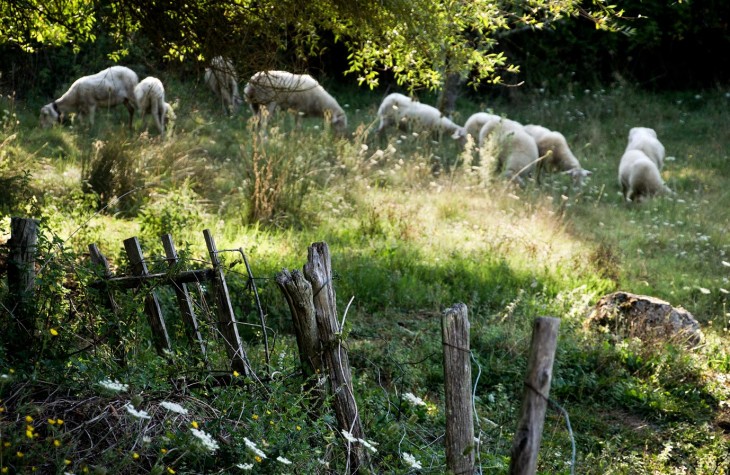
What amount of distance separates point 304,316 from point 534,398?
1.43 metres

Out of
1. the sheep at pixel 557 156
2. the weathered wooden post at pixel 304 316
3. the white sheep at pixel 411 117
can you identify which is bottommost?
the sheep at pixel 557 156

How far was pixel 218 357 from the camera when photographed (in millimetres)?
4703

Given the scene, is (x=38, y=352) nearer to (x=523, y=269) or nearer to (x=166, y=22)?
(x=166, y=22)

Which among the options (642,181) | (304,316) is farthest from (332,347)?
(642,181)

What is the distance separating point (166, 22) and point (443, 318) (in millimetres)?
4360

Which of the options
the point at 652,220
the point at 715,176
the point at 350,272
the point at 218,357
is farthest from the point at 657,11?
the point at 218,357

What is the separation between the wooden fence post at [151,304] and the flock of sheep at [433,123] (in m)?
8.52

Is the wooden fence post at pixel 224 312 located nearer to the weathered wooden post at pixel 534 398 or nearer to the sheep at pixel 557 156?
the weathered wooden post at pixel 534 398

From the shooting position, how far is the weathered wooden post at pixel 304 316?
384cm

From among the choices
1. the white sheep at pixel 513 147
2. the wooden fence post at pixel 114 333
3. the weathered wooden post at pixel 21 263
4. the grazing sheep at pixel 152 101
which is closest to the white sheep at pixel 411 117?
the white sheep at pixel 513 147

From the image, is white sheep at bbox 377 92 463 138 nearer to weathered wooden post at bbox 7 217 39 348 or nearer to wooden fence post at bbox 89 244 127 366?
wooden fence post at bbox 89 244 127 366

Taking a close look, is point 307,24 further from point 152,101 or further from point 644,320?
point 152,101

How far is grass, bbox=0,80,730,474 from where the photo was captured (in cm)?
362

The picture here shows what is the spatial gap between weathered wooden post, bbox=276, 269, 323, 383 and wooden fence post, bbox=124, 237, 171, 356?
3.22 feet
